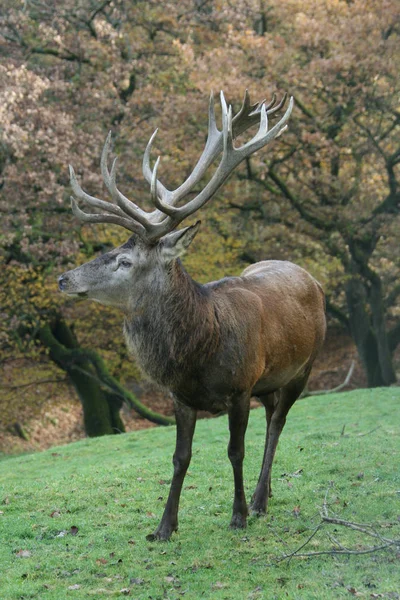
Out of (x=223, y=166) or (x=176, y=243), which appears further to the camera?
(x=223, y=166)

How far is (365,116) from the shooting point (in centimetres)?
1880

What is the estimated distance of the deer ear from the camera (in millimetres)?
6309

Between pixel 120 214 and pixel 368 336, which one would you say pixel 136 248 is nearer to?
pixel 120 214

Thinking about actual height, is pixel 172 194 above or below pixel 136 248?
above

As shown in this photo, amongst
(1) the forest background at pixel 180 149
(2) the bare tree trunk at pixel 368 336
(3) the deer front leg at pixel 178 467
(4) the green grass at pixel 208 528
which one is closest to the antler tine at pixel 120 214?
(3) the deer front leg at pixel 178 467

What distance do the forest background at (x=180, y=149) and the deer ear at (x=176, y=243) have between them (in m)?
9.47

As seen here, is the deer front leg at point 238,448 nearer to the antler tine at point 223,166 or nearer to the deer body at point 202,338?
the deer body at point 202,338

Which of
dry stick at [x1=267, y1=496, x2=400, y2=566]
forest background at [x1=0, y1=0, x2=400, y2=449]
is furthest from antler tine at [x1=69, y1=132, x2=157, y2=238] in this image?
forest background at [x1=0, y1=0, x2=400, y2=449]

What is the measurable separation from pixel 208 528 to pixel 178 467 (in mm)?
535

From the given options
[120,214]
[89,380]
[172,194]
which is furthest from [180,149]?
[120,214]

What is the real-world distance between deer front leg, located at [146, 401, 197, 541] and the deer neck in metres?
0.33

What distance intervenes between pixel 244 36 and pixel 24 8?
4.81m

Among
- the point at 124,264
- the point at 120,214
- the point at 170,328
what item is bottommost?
the point at 170,328

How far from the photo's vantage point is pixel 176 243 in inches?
252
